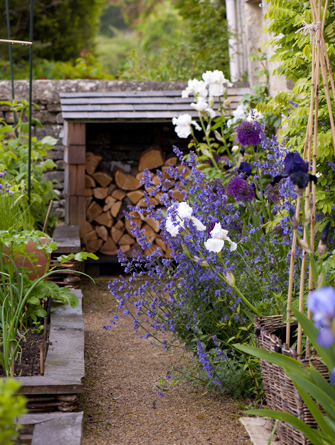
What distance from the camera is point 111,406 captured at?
7.16ft

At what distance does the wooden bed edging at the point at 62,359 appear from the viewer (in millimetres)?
1879

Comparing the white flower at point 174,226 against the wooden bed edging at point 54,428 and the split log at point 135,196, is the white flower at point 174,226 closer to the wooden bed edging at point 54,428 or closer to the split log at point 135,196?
the wooden bed edging at point 54,428

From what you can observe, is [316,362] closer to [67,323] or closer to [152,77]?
[67,323]

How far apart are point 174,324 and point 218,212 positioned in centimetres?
67

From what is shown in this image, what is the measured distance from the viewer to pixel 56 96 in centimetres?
529

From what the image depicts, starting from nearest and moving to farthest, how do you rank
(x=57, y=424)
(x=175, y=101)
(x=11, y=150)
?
(x=57, y=424)
(x=11, y=150)
(x=175, y=101)

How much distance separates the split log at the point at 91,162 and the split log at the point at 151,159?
44cm

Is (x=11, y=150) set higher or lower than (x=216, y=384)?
higher

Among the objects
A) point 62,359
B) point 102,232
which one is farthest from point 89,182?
point 62,359

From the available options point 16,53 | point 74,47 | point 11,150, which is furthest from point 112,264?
point 74,47

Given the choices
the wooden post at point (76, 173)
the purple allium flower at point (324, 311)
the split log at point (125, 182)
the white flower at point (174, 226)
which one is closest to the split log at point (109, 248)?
the wooden post at point (76, 173)

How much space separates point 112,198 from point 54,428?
3.42 m

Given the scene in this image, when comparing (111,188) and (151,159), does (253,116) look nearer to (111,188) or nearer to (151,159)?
(151,159)

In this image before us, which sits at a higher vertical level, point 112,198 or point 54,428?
point 112,198
